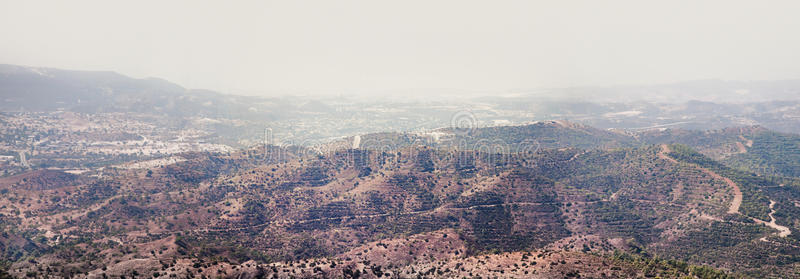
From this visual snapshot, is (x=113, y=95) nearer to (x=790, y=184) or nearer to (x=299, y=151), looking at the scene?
(x=299, y=151)

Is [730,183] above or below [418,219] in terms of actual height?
above

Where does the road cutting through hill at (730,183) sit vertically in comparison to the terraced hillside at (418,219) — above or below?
above

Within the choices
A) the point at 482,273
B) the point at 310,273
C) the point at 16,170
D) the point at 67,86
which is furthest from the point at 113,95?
the point at 482,273

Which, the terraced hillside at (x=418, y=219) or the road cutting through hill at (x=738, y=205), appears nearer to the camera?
the terraced hillside at (x=418, y=219)

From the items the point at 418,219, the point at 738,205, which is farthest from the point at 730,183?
the point at 418,219

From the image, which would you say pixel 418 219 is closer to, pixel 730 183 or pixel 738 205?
pixel 738 205

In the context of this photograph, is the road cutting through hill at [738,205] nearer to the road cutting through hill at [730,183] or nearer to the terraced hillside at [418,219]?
the road cutting through hill at [730,183]

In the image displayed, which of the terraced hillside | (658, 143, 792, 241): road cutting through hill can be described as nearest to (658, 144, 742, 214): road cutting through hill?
(658, 143, 792, 241): road cutting through hill

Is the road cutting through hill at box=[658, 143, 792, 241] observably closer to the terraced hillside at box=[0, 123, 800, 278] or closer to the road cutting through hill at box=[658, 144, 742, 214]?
the road cutting through hill at box=[658, 144, 742, 214]

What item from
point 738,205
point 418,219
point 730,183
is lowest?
point 418,219

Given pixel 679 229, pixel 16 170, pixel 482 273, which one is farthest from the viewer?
pixel 16 170

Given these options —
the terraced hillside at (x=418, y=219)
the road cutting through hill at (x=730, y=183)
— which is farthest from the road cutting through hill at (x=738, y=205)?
the terraced hillside at (x=418, y=219)
